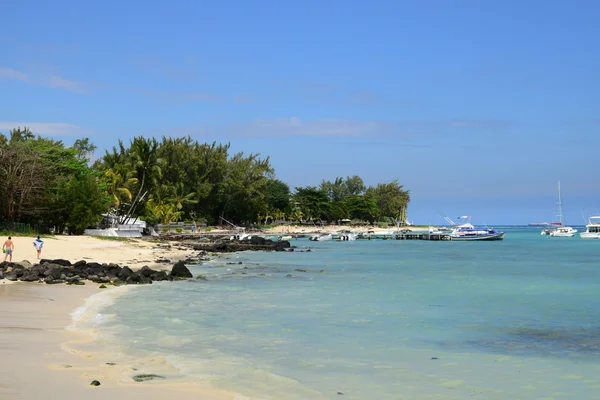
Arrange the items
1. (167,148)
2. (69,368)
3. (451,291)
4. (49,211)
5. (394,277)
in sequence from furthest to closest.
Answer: (167,148) < (49,211) < (394,277) < (451,291) < (69,368)

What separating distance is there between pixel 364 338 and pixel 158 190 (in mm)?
77626

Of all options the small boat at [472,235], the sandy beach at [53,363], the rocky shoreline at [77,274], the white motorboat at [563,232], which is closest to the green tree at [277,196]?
the small boat at [472,235]

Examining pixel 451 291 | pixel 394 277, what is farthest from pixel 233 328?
pixel 394 277

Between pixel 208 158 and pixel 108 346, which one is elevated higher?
pixel 208 158

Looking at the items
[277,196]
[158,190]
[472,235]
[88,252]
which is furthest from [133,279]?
[277,196]

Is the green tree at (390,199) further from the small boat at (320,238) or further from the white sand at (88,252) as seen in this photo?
the white sand at (88,252)

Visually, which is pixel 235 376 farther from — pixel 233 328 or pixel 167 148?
pixel 167 148

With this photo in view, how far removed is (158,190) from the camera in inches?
3511

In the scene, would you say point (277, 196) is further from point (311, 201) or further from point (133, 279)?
point (133, 279)

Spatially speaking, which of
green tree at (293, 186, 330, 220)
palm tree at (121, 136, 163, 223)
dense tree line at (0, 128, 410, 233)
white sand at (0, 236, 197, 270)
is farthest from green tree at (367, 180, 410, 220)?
white sand at (0, 236, 197, 270)

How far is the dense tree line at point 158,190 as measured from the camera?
159 ft

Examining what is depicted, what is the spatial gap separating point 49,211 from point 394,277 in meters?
31.0

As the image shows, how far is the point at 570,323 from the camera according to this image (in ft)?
60.6

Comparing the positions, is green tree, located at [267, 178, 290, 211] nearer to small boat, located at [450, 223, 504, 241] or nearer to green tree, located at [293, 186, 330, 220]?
green tree, located at [293, 186, 330, 220]
